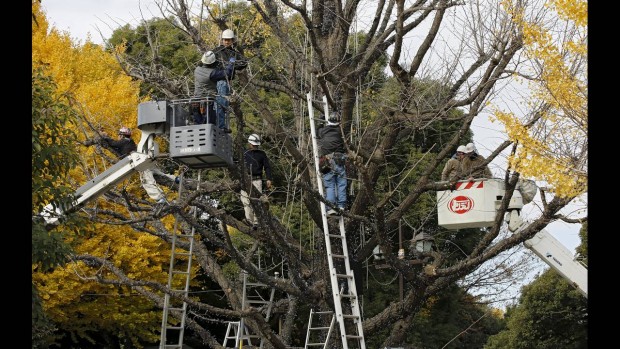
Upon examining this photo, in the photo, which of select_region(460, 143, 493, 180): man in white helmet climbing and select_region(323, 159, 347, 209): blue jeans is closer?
select_region(323, 159, 347, 209): blue jeans

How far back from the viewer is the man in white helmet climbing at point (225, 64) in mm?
14805

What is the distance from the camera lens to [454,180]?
663 inches

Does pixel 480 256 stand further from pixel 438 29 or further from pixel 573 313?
pixel 573 313

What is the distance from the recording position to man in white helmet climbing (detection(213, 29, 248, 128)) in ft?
48.6

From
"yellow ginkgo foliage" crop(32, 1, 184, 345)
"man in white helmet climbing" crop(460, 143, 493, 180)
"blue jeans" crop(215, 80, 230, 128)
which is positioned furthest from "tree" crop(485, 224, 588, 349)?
"blue jeans" crop(215, 80, 230, 128)

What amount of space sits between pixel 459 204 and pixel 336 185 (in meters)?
2.16

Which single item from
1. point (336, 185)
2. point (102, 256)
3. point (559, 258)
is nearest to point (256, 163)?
point (336, 185)

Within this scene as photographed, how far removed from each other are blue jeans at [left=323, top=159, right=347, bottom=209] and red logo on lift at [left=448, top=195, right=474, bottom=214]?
74.4 inches

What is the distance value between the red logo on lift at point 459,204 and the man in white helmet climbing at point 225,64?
4338 millimetres

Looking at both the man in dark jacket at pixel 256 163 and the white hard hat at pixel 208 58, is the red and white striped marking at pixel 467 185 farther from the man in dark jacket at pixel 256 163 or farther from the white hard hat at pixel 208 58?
the white hard hat at pixel 208 58

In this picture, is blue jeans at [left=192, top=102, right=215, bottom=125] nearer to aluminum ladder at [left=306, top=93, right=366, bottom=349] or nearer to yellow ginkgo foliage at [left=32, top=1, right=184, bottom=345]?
aluminum ladder at [left=306, top=93, right=366, bottom=349]
